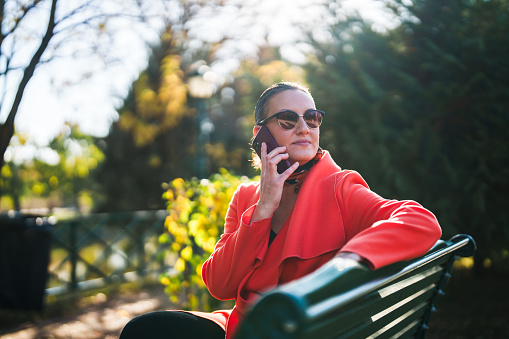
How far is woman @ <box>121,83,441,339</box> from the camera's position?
1.71 meters

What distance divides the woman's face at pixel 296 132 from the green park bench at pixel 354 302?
2.28 ft

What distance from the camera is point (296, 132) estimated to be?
2.03m

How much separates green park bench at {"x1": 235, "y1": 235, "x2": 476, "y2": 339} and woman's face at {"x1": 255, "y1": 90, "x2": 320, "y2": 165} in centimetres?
69

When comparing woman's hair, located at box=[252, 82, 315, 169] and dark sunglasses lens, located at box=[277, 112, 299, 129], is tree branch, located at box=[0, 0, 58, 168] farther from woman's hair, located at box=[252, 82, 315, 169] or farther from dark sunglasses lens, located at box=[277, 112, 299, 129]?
dark sunglasses lens, located at box=[277, 112, 299, 129]

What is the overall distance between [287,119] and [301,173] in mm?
260

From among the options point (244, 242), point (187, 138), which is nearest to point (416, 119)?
point (244, 242)

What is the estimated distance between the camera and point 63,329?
5.62 metres

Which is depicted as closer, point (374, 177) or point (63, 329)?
point (63, 329)

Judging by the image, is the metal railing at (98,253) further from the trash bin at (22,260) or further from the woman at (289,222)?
the woman at (289,222)

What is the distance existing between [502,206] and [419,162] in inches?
45.5

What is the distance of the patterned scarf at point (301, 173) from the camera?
2025mm

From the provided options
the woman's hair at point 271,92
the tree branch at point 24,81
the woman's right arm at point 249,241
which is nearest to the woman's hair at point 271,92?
the woman's hair at point 271,92

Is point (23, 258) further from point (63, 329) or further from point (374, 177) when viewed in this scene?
point (374, 177)

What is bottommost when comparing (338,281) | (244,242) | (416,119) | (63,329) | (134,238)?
(134,238)
